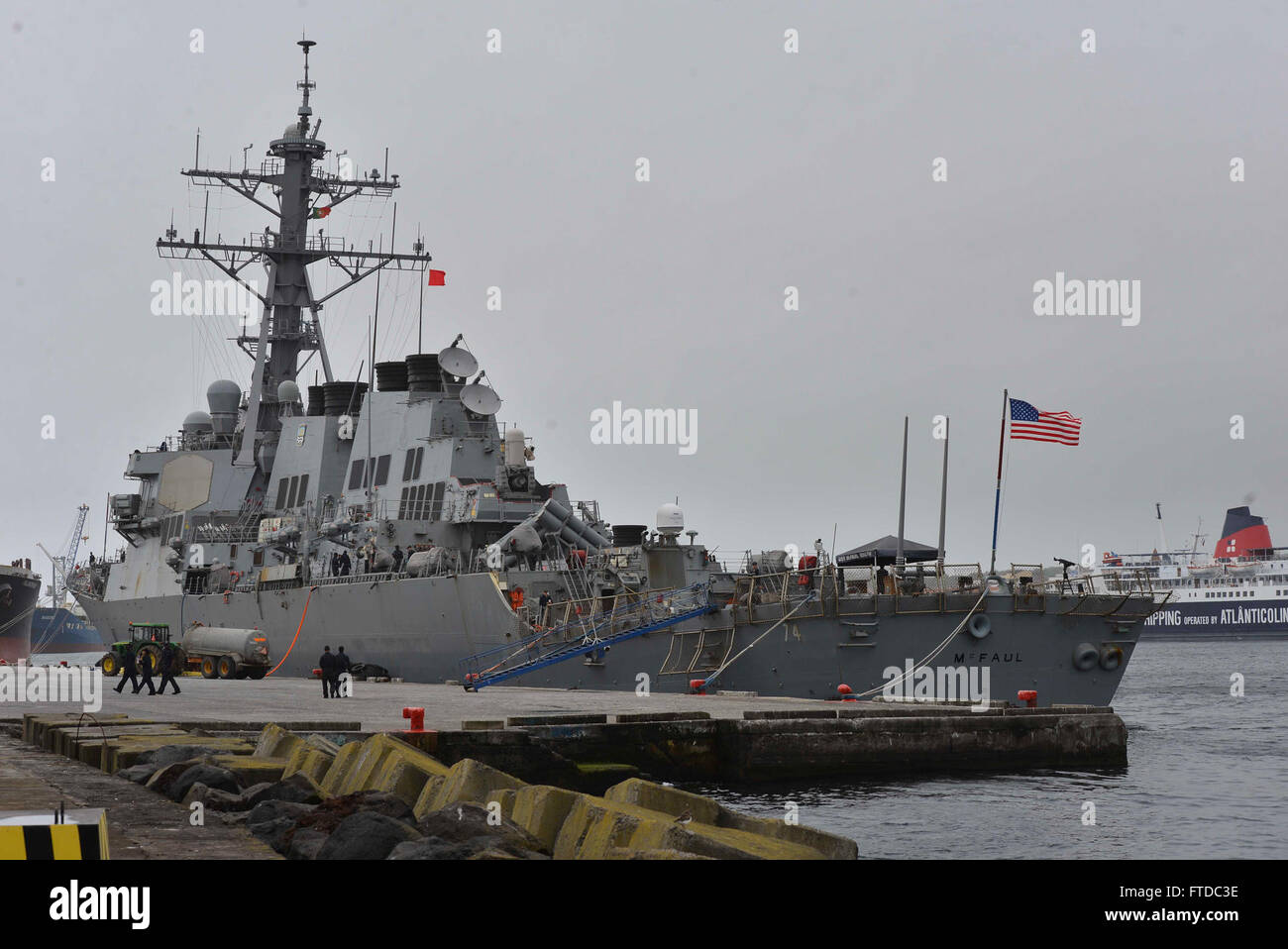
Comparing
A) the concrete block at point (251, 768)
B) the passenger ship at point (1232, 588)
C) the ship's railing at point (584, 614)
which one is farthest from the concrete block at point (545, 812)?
the passenger ship at point (1232, 588)

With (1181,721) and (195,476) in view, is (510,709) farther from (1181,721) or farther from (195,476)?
(195,476)

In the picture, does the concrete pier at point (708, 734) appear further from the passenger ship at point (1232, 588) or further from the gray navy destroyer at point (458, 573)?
the passenger ship at point (1232, 588)

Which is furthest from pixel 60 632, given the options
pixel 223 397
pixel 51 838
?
pixel 51 838

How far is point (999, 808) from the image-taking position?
16750 mm

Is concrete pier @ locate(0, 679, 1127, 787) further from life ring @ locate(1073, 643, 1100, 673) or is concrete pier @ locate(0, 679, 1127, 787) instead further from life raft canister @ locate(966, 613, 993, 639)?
life ring @ locate(1073, 643, 1100, 673)

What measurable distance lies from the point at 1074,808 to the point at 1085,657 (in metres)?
10.2

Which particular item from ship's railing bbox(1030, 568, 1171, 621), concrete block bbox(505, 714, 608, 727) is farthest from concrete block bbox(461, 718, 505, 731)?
ship's railing bbox(1030, 568, 1171, 621)

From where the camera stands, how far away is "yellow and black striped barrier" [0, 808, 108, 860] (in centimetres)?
511

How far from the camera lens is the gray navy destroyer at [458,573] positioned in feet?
87.0

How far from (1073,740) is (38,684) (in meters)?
21.2

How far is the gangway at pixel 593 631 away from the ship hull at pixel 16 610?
45238 mm

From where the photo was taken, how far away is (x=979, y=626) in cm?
2597
